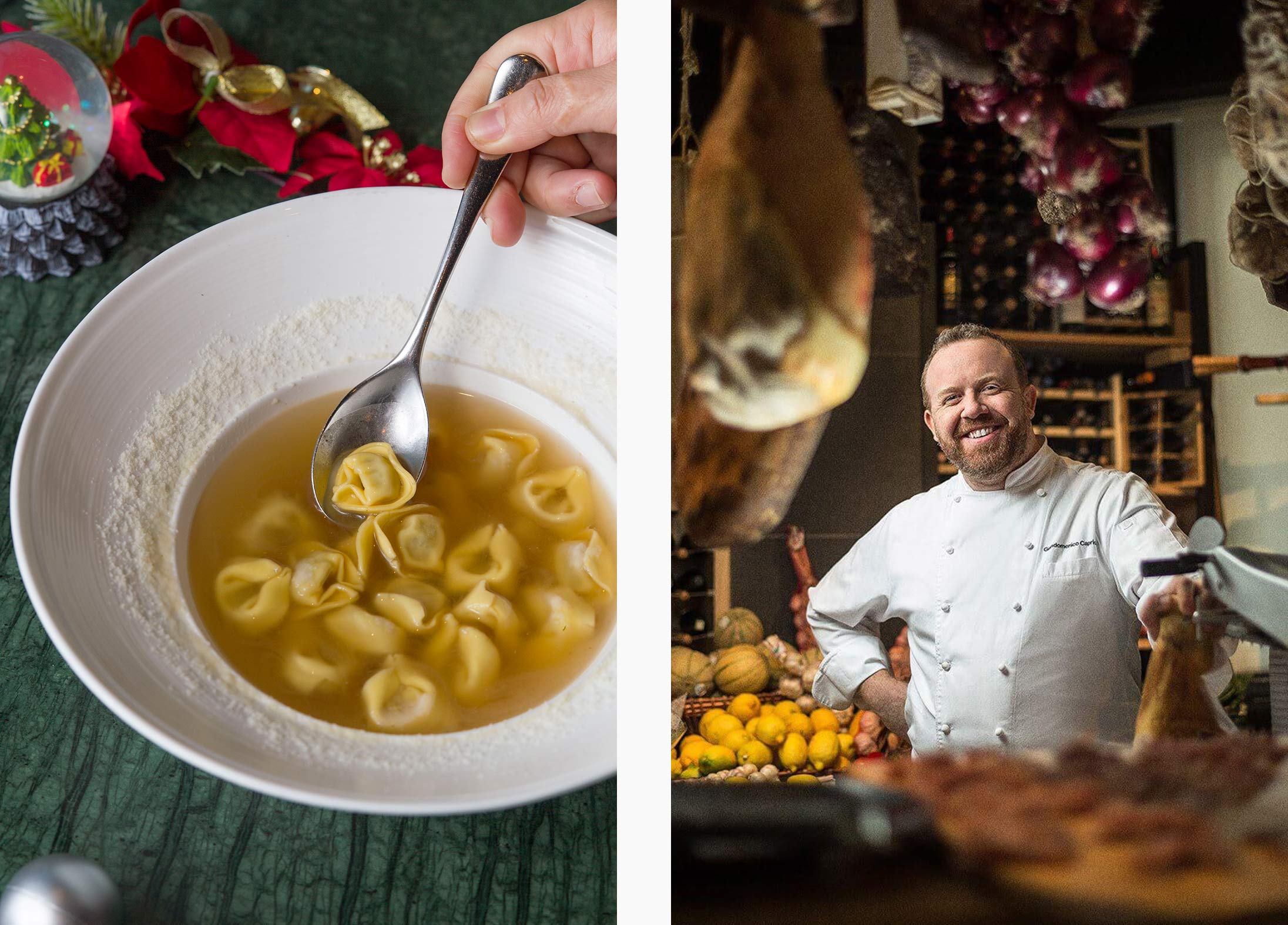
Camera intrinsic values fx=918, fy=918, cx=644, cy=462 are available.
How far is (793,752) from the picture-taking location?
1.44 feet

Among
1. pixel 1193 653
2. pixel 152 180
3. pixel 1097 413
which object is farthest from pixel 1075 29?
pixel 152 180

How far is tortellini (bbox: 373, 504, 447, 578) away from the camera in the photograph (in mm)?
711

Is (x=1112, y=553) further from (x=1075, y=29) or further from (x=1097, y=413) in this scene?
(x=1075, y=29)

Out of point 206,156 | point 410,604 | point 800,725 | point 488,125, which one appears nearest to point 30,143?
point 206,156

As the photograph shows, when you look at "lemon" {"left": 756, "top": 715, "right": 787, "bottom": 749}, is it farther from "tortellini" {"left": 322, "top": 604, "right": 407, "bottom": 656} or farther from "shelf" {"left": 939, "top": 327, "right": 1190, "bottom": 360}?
"tortellini" {"left": 322, "top": 604, "right": 407, "bottom": 656}

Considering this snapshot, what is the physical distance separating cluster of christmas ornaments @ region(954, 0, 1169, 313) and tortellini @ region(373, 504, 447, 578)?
0.48 m

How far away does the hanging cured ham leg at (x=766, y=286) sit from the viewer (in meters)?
0.45

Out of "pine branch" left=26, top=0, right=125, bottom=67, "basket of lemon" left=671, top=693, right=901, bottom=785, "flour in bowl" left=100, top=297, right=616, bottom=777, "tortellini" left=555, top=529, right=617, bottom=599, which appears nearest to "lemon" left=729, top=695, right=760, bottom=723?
"basket of lemon" left=671, top=693, right=901, bottom=785

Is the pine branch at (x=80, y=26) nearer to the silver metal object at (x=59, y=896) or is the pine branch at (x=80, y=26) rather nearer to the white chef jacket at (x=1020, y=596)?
the silver metal object at (x=59, y=896)

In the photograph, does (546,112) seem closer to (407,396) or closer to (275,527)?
(407,396)

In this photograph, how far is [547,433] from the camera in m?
0.75

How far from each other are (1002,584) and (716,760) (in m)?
0.16

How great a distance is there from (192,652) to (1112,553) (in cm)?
53

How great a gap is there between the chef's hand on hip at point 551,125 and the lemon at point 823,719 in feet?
1.41
